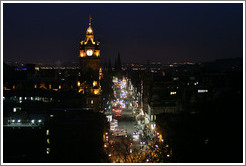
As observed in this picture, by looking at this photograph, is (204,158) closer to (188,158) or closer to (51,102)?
(188,158)

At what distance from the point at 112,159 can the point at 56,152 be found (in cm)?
611

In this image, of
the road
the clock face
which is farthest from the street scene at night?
the clock face

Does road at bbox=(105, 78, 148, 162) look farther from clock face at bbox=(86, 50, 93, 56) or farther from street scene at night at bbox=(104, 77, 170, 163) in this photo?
clock face at bbox=(86, 50, 93, 56)

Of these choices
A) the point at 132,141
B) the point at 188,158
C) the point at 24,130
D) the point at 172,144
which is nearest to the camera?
the point at 188,158

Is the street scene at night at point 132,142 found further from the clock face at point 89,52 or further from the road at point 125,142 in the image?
the clock face at point 89,52

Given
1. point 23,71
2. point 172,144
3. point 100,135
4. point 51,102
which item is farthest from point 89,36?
point 172,144

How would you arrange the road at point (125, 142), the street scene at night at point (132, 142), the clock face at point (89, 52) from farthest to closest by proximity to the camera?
1. the clock face at point (89, 52)
2. the road at point (125, 142)
3. the street scene at night at point (132, 142)

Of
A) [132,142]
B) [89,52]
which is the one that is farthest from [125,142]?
[89,52]

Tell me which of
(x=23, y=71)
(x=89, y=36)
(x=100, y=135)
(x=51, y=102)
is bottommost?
(x=100, y=135)

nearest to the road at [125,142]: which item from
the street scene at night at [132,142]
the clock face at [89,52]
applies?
the street scene at night at [132,142]

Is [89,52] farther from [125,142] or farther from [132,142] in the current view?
[125,142]

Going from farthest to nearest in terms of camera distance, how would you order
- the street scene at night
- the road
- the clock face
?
1. the clock face
2. the road
3. the street scene at night

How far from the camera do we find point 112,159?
106 ft

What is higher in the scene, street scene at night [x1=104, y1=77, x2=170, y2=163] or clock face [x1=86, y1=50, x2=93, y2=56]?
clock face [x1=86, y1=50, x2=93, y2=56]
